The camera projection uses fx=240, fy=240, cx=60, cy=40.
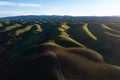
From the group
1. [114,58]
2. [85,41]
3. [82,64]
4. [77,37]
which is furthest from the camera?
[77,37]

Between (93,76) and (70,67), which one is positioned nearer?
(93,76)

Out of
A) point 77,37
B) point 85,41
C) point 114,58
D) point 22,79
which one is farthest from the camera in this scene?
point 77,37

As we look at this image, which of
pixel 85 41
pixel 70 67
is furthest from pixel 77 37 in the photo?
pixel 70 67

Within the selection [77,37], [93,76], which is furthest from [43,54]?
[77,37]

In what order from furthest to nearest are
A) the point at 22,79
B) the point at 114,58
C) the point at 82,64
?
the point at 114,58, the point at 82,64, the point at 22,79

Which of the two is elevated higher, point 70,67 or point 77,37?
point 70,67

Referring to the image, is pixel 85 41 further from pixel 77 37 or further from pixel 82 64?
pixel 82 64

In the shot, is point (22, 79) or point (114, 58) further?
point (114, 58)

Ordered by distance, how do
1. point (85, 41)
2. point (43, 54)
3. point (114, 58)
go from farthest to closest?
point (85, 41) → point (114, 58) → point (43, 54)

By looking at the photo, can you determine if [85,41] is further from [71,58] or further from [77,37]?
[71,58]
